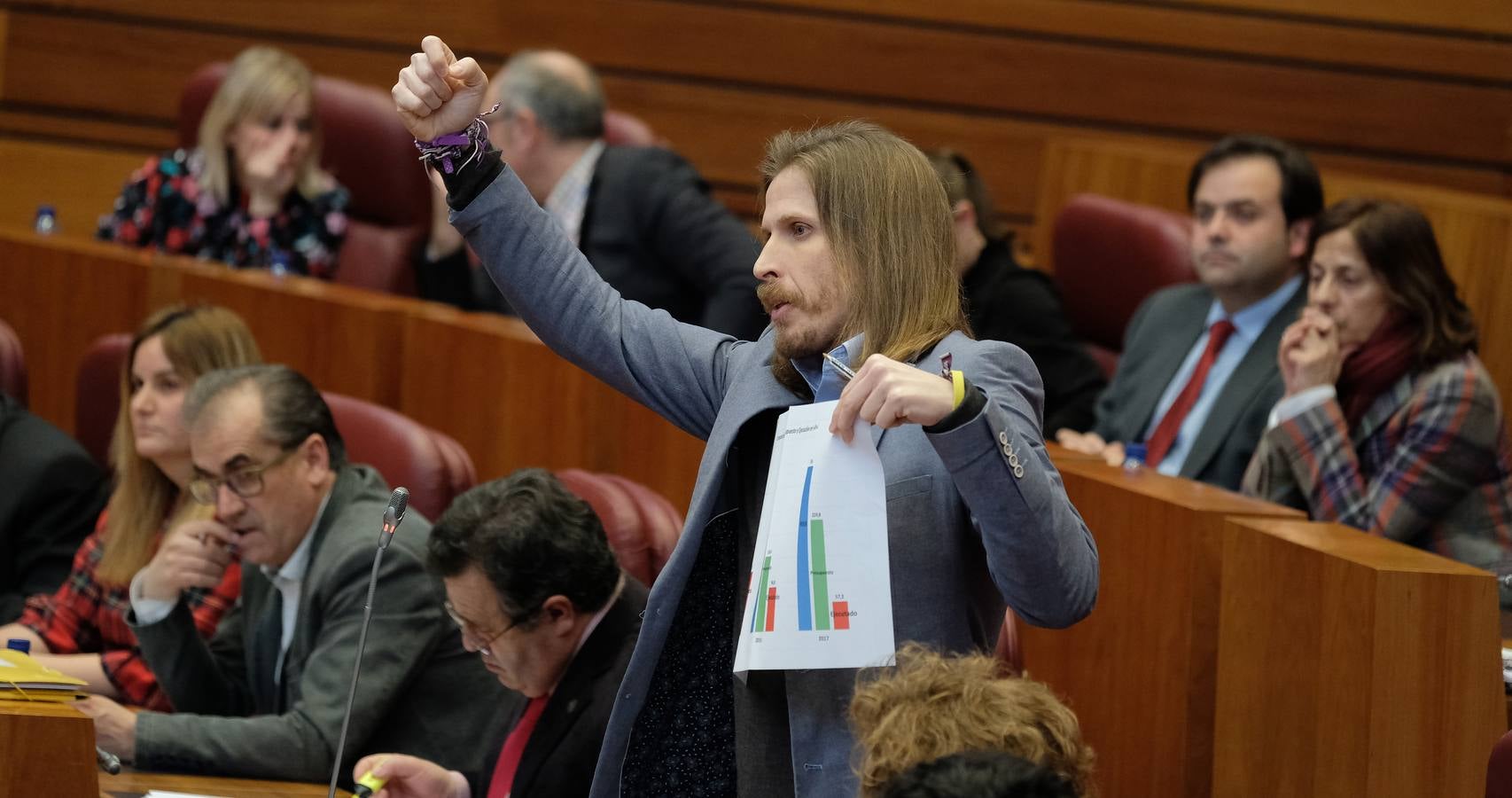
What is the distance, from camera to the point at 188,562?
2324mm

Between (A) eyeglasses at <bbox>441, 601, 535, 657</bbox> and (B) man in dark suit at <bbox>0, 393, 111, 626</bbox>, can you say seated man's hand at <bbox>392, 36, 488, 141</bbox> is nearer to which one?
(A) eyeglasses at <bbox>441, 601, 535, 657</bbox>

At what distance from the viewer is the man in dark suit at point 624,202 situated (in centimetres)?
331

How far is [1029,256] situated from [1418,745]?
3.02 metres

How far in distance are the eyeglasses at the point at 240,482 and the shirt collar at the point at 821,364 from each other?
3.36ft

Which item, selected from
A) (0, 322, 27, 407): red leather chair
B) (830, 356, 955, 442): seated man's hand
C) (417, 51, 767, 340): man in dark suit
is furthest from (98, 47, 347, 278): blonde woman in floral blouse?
(830, 356, 955, 442): seated man's hand

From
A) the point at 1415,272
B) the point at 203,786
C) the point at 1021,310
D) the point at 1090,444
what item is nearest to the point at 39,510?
the point at 203,786

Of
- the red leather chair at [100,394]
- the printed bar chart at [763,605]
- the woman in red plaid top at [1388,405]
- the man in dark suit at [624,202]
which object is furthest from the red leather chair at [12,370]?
the printed bar chart at [763,605]

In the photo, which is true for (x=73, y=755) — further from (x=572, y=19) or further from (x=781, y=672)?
(x=572, y=19)

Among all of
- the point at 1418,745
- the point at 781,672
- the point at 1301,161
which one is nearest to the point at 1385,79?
the point at 1301,161

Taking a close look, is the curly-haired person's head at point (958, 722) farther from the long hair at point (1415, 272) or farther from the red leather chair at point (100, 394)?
the red leather chair at point (100, 394)

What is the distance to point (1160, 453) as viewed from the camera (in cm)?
299

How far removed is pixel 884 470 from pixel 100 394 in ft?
7.08

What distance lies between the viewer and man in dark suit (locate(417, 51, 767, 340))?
331 cm

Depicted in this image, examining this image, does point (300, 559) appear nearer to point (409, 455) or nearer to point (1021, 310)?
point (409, 455)
